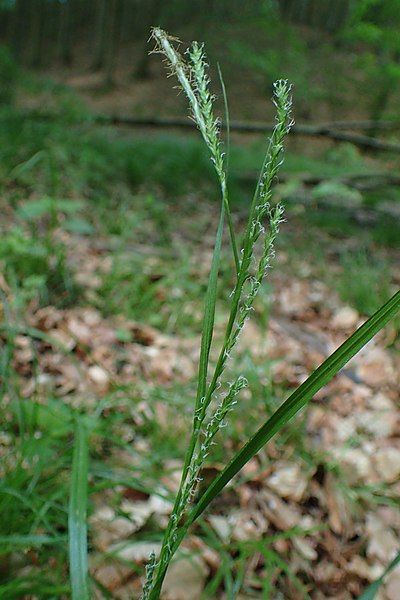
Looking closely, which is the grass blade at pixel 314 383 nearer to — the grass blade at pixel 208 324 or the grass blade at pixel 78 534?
the grass blade at pixel 208 324

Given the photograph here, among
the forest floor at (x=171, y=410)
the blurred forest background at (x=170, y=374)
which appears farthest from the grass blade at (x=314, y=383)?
the forest floor at (x=171, y=410)

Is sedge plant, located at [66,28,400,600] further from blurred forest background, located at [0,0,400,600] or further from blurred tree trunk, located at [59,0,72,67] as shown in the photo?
blurred tree trunk, located at [59,0,72,67]

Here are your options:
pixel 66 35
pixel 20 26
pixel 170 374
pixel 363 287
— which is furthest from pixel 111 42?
pixel 170 374

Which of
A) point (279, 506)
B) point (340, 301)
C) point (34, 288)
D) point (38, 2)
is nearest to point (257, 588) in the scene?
point (279, 506)

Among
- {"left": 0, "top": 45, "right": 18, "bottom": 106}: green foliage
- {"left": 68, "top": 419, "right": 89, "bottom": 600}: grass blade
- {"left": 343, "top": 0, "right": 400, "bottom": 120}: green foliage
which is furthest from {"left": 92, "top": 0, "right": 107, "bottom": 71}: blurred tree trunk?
{"left": 68, "top": 419, "right": 89, "bottom": 600}: grass blade

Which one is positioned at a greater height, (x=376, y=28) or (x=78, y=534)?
(x=376, y=28)

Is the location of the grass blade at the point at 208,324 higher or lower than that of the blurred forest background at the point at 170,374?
higher

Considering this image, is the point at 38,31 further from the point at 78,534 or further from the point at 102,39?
the point at 78,534
